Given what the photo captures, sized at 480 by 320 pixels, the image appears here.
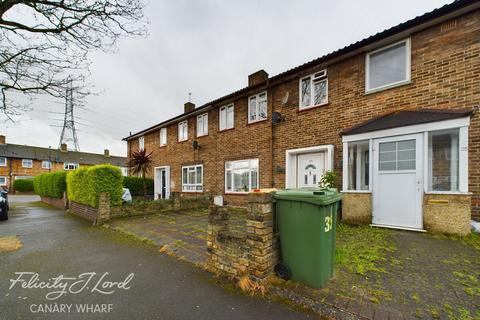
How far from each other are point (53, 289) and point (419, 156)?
7565 millimetres

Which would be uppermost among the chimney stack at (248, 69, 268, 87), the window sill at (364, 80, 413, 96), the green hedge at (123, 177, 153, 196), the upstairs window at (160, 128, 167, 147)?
the chimney stack at (248, 69, 268, 87)

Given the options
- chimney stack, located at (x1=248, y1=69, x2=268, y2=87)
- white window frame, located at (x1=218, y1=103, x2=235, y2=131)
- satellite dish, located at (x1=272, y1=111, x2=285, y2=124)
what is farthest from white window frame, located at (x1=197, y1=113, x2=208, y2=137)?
satellite dish, located at (x1=272, y1=111, x2=285, y2=124)

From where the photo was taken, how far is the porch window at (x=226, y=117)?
11.0 m

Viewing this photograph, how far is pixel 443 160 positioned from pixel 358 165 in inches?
75.0

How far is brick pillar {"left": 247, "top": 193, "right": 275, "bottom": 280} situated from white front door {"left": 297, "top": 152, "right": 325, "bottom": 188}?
519 cm

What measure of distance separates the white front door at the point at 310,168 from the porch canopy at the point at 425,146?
1552 mm

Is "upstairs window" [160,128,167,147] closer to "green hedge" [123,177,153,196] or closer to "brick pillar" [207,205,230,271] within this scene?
"green hedge" [123,177,153,196]

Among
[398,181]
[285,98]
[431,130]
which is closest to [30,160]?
[285,98]

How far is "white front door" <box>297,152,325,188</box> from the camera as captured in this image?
7.71 m

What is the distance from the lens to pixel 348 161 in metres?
6.60

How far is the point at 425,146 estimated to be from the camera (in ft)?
17.1

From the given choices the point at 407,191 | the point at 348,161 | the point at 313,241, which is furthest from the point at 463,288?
the point at 348,161

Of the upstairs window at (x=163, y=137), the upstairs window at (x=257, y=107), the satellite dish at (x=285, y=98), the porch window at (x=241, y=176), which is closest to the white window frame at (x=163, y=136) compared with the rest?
the upstairs window at (x=163, y=137)

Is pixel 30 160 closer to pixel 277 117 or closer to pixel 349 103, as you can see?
pixel 277 117
